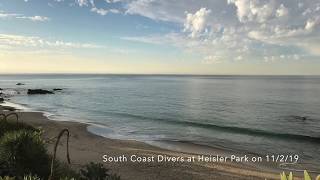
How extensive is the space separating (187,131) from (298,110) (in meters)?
22.4

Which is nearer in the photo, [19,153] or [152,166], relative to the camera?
[19,153]

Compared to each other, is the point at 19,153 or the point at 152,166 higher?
the point at 19,153

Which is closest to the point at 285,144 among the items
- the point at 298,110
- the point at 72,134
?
the point at 72,134

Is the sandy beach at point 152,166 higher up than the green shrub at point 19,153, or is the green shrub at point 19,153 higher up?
the green shrub at point 19,153

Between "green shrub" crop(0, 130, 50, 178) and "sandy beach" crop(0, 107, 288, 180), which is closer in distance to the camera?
"green shrub" crop(0, 130, 50, 178)

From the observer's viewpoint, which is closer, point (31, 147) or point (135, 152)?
point (31, 147)

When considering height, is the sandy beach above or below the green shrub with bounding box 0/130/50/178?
below

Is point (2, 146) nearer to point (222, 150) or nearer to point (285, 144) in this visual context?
point (222, 150)

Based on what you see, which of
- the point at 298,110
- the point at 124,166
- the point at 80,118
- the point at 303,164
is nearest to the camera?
the point at 124,166

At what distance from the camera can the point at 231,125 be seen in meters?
34.8

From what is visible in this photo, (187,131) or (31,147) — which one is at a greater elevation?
(31,147)

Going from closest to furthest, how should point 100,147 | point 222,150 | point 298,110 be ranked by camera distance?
1. point 100,147
2. point 222,150
3. point 298,110

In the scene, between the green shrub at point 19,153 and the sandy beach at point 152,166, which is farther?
the sandy beach at point 152,166

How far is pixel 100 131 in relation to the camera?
30.3m
